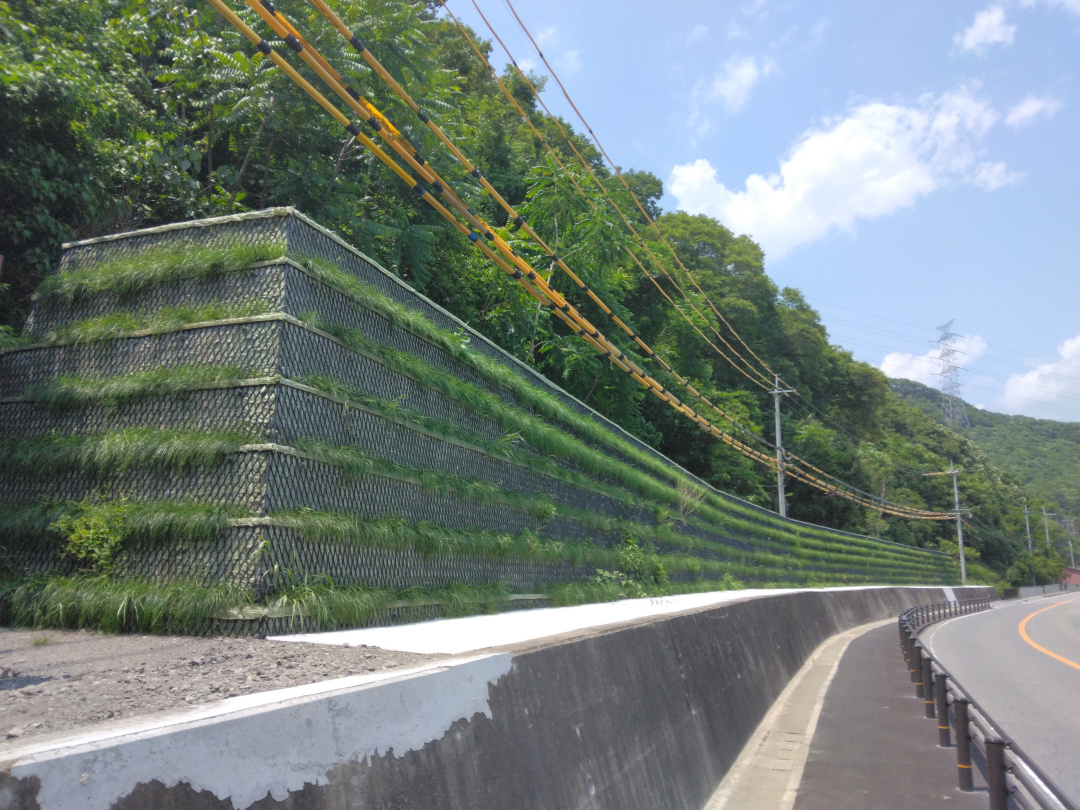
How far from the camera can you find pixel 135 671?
4117 mm

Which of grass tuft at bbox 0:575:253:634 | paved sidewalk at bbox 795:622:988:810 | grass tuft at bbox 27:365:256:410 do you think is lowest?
paved sidewalk at bbox 795:622:988:810

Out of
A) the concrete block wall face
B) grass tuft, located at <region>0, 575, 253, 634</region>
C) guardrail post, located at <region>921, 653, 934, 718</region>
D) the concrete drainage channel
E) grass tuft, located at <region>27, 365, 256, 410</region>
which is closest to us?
the concrete drainage channel

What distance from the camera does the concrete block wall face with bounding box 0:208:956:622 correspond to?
19.6 ft

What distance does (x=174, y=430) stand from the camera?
6367 mm

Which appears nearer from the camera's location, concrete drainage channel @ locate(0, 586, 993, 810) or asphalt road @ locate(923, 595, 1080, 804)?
concrete drainage channel @ locate(0, 586, 993, 810)

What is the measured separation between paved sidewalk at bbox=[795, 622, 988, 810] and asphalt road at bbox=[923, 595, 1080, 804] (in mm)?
1031

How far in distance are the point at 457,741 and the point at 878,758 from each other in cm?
607

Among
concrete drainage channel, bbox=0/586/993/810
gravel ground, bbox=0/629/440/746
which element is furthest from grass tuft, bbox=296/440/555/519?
gravel ground, bbox=0/629/440/746

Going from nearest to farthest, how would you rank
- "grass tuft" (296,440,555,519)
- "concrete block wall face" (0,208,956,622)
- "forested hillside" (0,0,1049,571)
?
"concrete block wall face" (0,208,956,622) < "grass tuft" (296,440,555,519) < "forested hillside" (0,0,1049,571)

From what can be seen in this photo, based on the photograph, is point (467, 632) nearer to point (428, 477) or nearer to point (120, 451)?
point (428, 477)

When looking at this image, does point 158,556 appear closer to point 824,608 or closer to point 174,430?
point 174,430

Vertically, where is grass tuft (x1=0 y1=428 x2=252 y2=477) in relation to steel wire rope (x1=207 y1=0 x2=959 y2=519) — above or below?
below

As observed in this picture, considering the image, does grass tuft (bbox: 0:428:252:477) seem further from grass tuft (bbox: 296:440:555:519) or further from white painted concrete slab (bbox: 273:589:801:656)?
white painted concrete slab (bbox: 273:589:801:656)

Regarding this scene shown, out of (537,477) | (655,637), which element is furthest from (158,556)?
(537,477)
